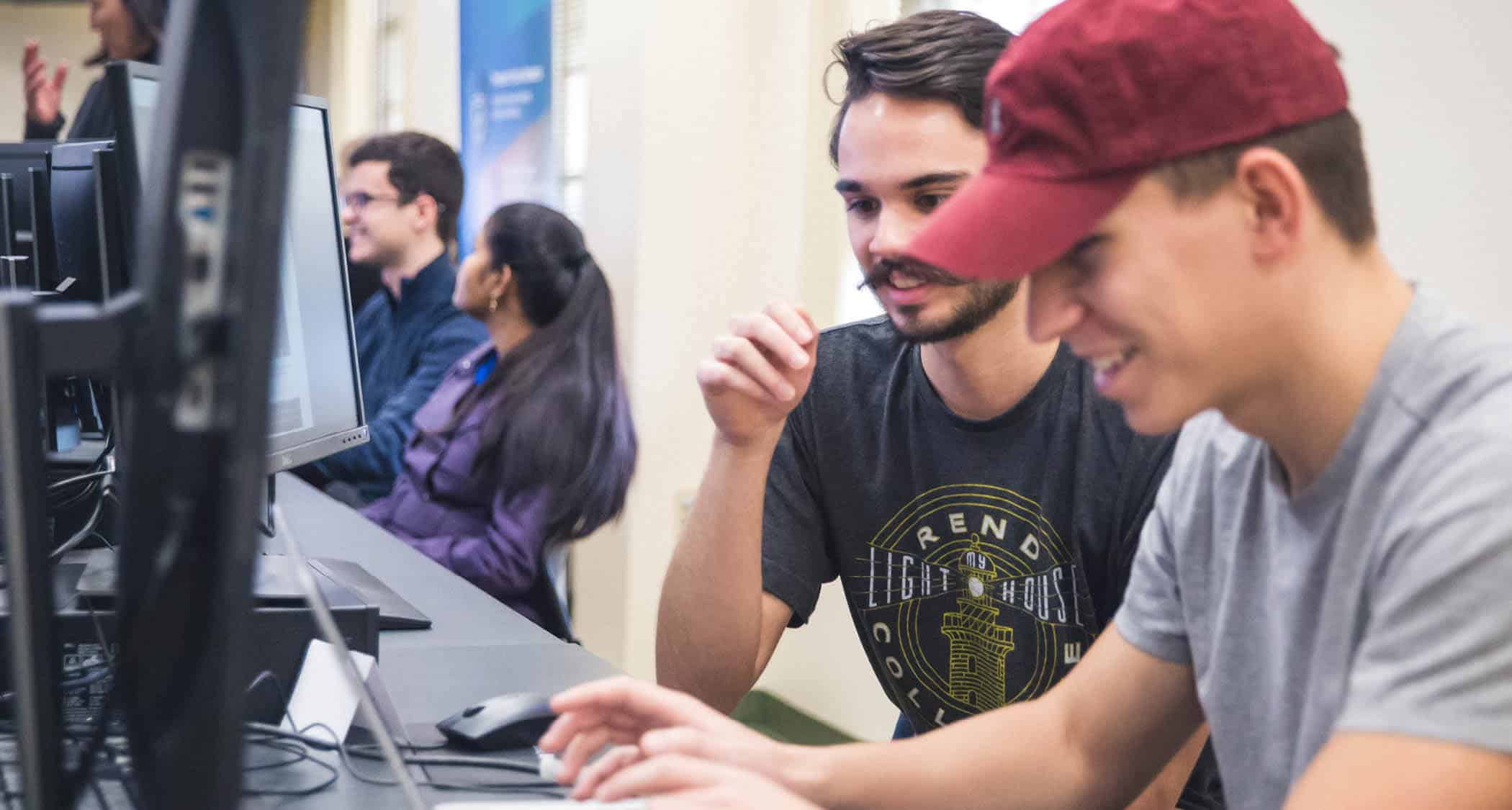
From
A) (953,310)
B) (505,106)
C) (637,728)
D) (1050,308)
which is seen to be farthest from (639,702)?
(505,106)

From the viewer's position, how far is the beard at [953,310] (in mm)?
1428

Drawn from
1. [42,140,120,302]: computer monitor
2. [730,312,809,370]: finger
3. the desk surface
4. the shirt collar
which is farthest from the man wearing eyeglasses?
[730,312,809,370]: finger

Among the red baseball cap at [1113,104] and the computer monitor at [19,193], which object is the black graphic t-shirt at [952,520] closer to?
the red baseball cap at [1113,104]

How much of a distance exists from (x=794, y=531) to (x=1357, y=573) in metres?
0.78

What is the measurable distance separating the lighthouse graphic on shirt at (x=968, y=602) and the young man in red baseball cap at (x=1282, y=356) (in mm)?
443

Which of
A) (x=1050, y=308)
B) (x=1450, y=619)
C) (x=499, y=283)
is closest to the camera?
(x=1450, y=619)

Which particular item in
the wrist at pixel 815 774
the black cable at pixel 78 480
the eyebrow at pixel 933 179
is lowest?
the wrist at pixel 815 774

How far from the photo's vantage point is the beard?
4.68 ft

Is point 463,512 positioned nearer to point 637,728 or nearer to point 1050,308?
point 637,728

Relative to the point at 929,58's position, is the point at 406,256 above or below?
below

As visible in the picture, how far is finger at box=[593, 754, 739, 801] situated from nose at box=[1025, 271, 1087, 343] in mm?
330

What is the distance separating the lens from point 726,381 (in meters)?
1.34

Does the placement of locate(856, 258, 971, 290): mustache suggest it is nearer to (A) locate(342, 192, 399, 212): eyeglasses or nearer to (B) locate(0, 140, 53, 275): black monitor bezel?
(B) locate(0, 140, 53, 275): black monitor bezel

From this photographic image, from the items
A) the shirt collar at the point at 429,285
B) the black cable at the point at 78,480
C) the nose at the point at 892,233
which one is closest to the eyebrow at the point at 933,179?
the nose at the point at 892,233
